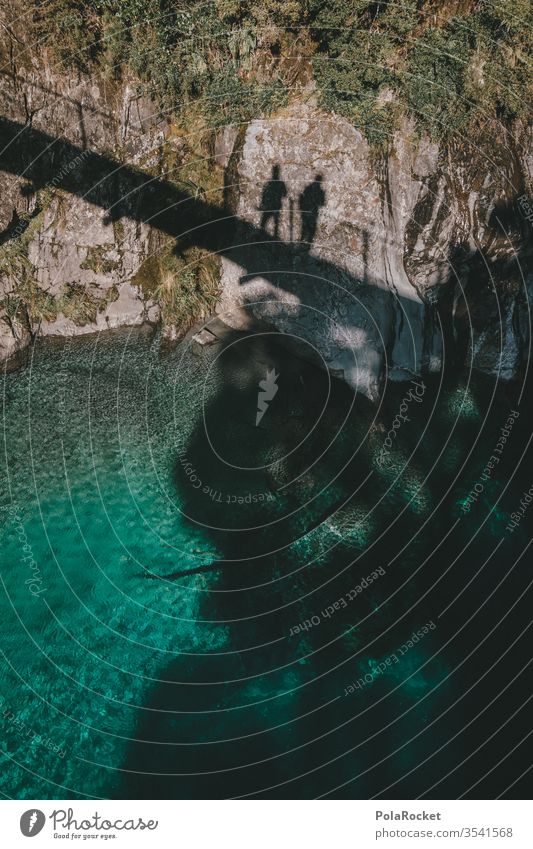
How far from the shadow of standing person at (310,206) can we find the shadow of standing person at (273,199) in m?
0.53

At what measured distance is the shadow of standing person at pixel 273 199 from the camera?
13250 mm

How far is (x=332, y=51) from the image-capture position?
504 inches

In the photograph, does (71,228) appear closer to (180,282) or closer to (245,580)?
(180,282)

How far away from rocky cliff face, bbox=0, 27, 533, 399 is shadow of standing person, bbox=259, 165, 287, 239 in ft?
0.09

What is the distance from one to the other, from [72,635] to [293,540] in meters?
4.53

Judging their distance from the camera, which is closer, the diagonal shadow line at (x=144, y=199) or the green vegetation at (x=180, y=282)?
the diagonal shadow line at (x=144, y=199)

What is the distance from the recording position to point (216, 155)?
1360 cm

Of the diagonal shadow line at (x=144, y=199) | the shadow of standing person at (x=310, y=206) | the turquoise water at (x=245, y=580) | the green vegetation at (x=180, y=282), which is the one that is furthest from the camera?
the green vegetation at (x=180, y=282)
